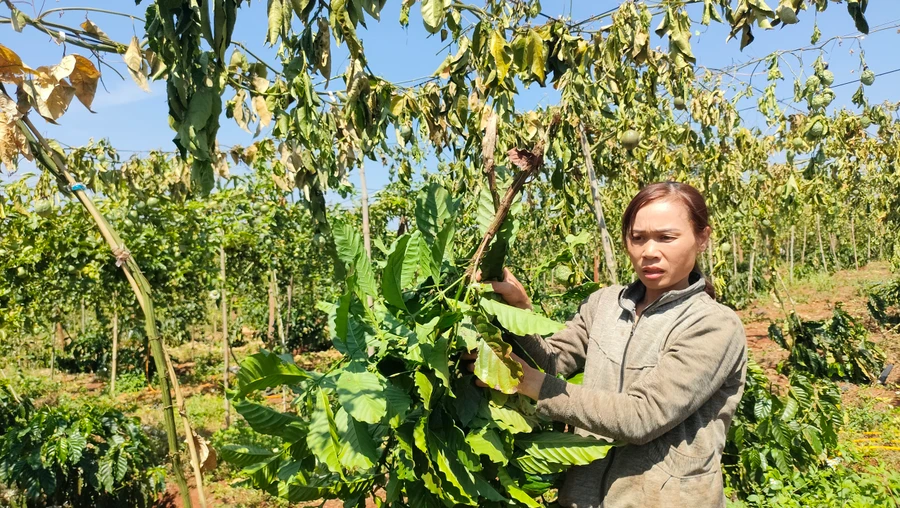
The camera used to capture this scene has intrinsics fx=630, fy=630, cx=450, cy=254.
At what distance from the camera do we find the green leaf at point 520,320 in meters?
0.99

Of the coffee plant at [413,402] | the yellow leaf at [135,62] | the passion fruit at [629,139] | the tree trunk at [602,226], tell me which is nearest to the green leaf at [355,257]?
the coffee plant at [413,402]

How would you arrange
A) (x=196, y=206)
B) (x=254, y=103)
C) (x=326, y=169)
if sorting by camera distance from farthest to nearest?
(x=196, y=206), (x=254, y=103), (x=326, y=169)

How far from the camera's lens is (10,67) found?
1.27 meters

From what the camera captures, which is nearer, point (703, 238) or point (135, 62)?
point (703, 238)

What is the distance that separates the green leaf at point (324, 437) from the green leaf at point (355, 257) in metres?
0.19

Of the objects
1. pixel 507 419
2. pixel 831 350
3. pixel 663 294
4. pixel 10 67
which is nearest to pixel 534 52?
pixel 663 294

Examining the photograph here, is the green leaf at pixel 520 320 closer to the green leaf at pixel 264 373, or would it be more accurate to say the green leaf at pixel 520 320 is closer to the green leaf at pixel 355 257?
the green leaf at pixel 355 257

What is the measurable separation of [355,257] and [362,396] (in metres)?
0.27

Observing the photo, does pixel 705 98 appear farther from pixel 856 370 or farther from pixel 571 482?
pixel 571 482

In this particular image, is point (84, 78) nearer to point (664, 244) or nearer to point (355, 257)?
point (355, 257)

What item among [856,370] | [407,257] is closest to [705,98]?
[856,370]

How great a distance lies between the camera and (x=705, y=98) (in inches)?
172

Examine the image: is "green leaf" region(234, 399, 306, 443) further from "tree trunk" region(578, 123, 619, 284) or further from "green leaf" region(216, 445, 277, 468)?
"tree trunk" region(578, 123, 619, 284)

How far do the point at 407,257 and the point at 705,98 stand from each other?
3.93 meters
